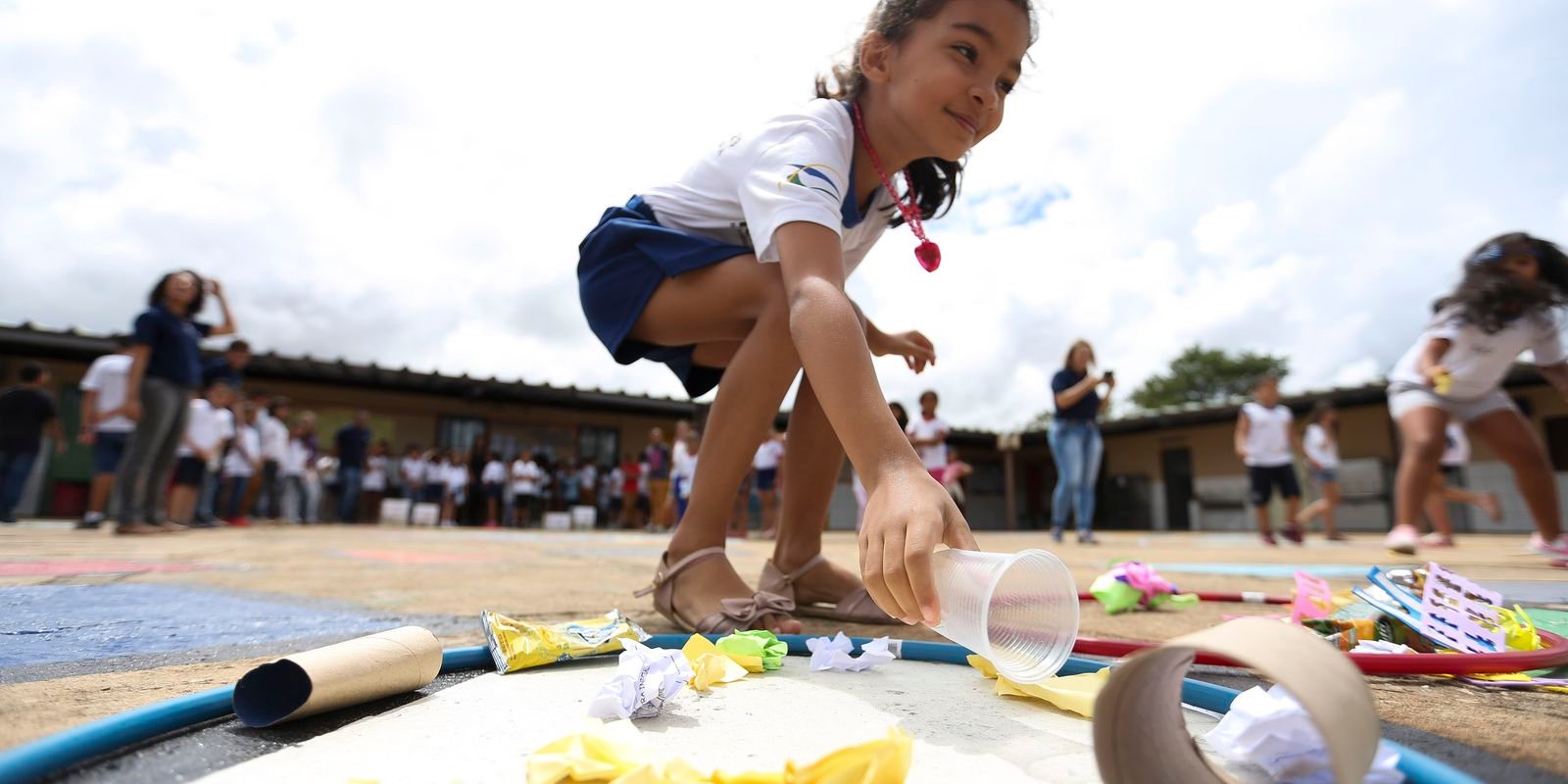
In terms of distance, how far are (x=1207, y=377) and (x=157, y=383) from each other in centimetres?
3871

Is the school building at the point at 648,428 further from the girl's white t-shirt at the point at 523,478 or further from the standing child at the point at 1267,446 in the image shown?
the standing child at the point at 1267,446

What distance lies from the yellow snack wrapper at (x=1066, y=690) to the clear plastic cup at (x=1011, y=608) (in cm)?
6

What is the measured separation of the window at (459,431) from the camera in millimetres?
15508

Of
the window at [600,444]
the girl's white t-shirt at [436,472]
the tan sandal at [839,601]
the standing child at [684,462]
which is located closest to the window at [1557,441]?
the standing child at [684,462]

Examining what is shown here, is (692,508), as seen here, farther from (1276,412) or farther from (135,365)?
(1276,412)

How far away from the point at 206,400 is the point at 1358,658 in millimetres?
8385

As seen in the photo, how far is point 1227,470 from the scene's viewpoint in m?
17.4

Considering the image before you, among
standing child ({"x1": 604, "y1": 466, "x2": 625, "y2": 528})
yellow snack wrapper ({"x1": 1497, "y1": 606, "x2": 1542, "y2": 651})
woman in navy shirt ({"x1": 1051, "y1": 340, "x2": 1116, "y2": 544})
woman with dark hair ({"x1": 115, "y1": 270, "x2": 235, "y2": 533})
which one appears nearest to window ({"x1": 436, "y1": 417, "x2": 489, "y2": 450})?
standing child ({"x1": 604, "y1": 466, "x2": 625, "y2": 528})

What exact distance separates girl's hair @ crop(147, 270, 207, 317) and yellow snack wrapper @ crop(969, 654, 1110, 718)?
5961mm

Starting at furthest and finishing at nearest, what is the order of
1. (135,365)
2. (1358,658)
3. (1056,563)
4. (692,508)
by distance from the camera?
1. (135,365)
2. (692,508)
3. (1358,658)
4. (1056,563)

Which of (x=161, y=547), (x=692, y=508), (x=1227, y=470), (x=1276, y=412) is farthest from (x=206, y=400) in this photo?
(x=1227, y=470)

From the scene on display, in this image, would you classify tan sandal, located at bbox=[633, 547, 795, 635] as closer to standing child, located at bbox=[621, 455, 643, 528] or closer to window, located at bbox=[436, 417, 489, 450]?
standing child, located at bbox=[621, 455, 643, 528]

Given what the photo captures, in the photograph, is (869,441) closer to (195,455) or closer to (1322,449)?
(195,455)

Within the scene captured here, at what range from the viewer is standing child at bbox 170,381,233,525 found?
6477 millimetres
